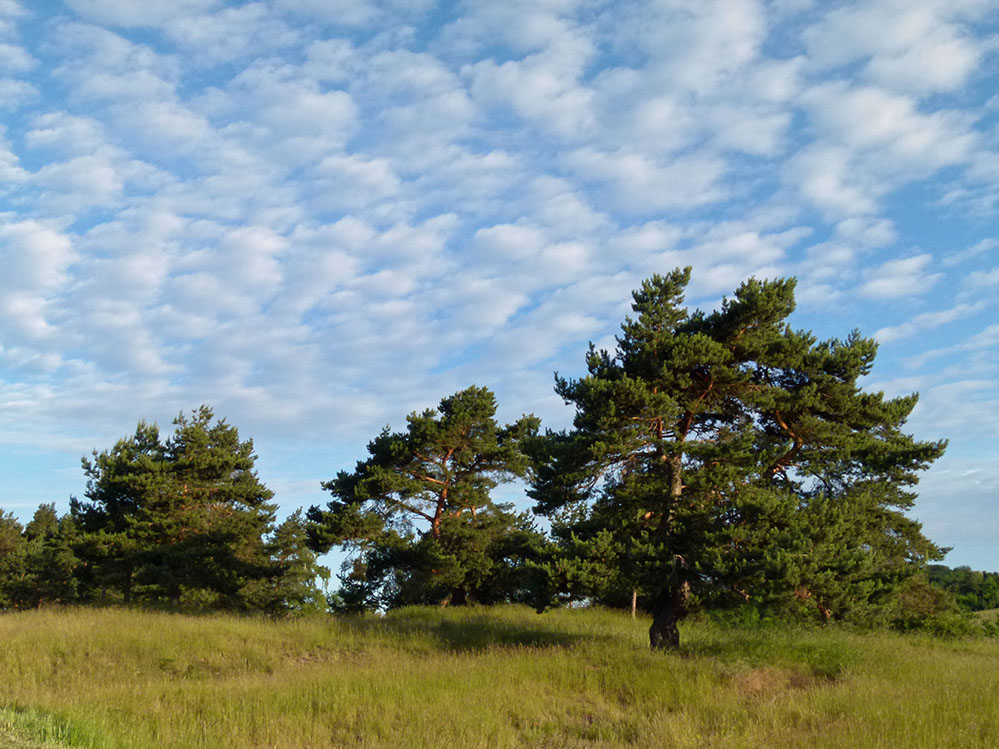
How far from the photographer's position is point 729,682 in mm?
13234

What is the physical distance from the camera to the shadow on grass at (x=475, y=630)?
18.7 m

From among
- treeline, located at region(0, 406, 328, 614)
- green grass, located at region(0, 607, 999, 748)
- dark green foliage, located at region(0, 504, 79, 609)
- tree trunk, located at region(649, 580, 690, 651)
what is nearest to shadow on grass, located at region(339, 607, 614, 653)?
green grass, located at region(0, 607, 999, 748)

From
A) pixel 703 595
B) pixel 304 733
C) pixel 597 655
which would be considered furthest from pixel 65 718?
pixel 703 595

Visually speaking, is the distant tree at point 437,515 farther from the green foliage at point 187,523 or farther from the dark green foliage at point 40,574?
the dark green foliage at point 40,574

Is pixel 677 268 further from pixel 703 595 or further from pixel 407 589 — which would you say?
pixel 407 589

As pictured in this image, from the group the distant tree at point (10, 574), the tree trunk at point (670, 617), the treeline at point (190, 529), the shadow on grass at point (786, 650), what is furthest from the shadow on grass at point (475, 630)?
the distant tree at point (10, 574)

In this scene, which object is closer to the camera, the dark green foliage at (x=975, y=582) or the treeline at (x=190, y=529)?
the treeline at (x=190, y=529)

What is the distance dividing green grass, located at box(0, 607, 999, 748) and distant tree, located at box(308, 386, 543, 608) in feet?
20.9

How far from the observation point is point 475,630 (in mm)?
20719

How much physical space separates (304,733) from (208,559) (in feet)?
78.3

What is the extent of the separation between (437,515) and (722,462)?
15.3m

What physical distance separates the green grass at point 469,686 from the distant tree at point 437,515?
637cm

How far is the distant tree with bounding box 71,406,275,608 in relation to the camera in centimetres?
3131

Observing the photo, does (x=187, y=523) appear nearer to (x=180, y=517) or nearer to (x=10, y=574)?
(x=180, y=517)
